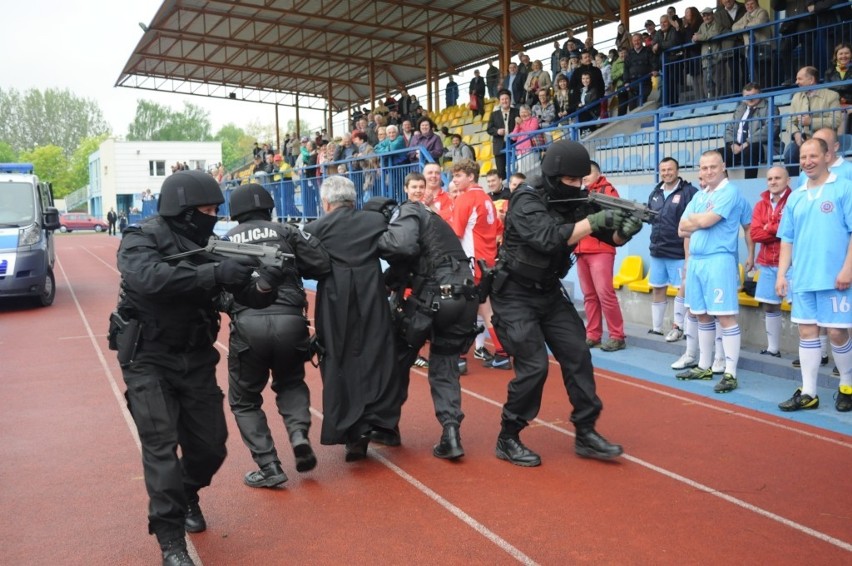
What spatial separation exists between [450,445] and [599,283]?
4121 millimetres

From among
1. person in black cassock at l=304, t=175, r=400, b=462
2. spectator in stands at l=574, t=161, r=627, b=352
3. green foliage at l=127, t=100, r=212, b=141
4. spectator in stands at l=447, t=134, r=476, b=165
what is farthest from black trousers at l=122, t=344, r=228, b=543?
green foliage at l=127, t=100, r=212, b=141

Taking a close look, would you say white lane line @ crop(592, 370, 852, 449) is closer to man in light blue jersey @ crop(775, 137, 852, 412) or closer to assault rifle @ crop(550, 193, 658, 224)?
man in light blue jersey @ crop(775, 137, 852, 412)

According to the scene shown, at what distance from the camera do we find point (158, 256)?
155 inches

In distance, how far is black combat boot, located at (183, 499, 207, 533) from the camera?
14.8ft

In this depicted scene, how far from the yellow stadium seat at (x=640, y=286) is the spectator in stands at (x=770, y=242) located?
1900mm

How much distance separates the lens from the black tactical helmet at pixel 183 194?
4.00 m

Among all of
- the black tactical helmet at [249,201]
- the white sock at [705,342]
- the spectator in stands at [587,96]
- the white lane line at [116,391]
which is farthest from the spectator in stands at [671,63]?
the black tactical helmet at [249,201]

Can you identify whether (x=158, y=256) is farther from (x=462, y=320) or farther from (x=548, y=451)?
(x=548, y=451)

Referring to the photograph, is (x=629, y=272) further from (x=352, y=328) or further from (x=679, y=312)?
(x=352, y=328)

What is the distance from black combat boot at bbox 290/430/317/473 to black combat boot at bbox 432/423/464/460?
925mm

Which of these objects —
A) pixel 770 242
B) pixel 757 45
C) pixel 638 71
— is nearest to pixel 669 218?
pixel 770 242

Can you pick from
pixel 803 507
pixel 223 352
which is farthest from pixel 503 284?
pixel 223 352

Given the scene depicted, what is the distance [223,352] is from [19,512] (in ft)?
17.4

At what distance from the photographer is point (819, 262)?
20.3ft
